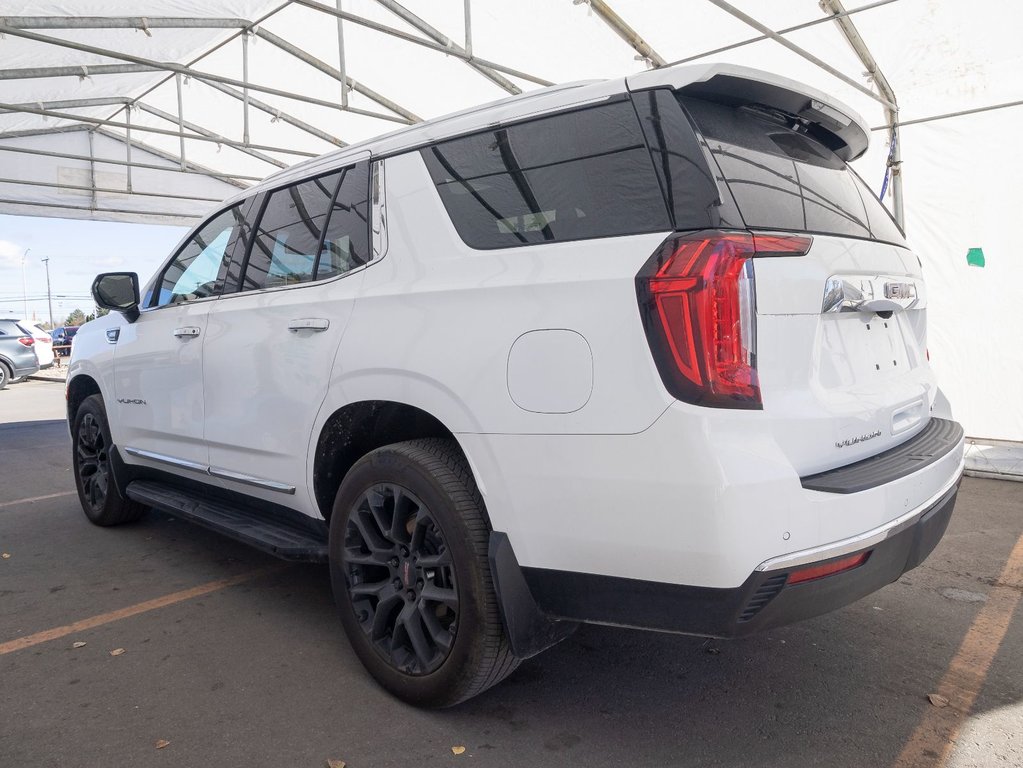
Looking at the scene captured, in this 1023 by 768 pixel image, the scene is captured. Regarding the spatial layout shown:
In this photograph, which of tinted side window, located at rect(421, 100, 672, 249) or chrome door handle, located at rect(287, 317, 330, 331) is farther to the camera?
chrome door handle, located at rect(287, 317, 330, 331)

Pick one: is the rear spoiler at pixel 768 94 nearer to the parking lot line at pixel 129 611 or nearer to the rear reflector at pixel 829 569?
the rear reflector at pixel 829 569

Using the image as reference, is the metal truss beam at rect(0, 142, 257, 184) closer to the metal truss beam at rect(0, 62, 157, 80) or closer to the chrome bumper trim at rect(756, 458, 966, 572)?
the metal truss beam at rect(0, 62, 157, 80)

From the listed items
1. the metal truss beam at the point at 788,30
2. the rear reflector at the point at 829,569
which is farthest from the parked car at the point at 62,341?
the rear reflector at the point at 829,569

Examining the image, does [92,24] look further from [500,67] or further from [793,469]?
[793,469]

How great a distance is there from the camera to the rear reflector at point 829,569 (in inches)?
75.2

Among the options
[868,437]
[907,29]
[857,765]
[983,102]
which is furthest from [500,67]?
[857,765]

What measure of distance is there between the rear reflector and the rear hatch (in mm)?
240

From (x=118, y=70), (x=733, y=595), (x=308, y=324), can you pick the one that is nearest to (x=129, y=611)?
(x=308, y=324)

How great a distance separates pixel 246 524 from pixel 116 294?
67.9 inches

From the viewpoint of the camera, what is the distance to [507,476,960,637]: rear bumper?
1899 millimetres

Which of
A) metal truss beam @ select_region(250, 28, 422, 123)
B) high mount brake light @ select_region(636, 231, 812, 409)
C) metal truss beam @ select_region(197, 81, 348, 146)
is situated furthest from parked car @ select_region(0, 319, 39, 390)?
high mount brake light @ select_region(636, 231, 812, 409)

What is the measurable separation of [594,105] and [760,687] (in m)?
1.97

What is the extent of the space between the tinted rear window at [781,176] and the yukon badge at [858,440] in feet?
1.95

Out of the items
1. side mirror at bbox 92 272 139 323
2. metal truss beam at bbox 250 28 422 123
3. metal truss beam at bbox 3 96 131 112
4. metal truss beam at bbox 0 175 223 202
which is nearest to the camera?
side mirror at bbox 92 272 139 323
